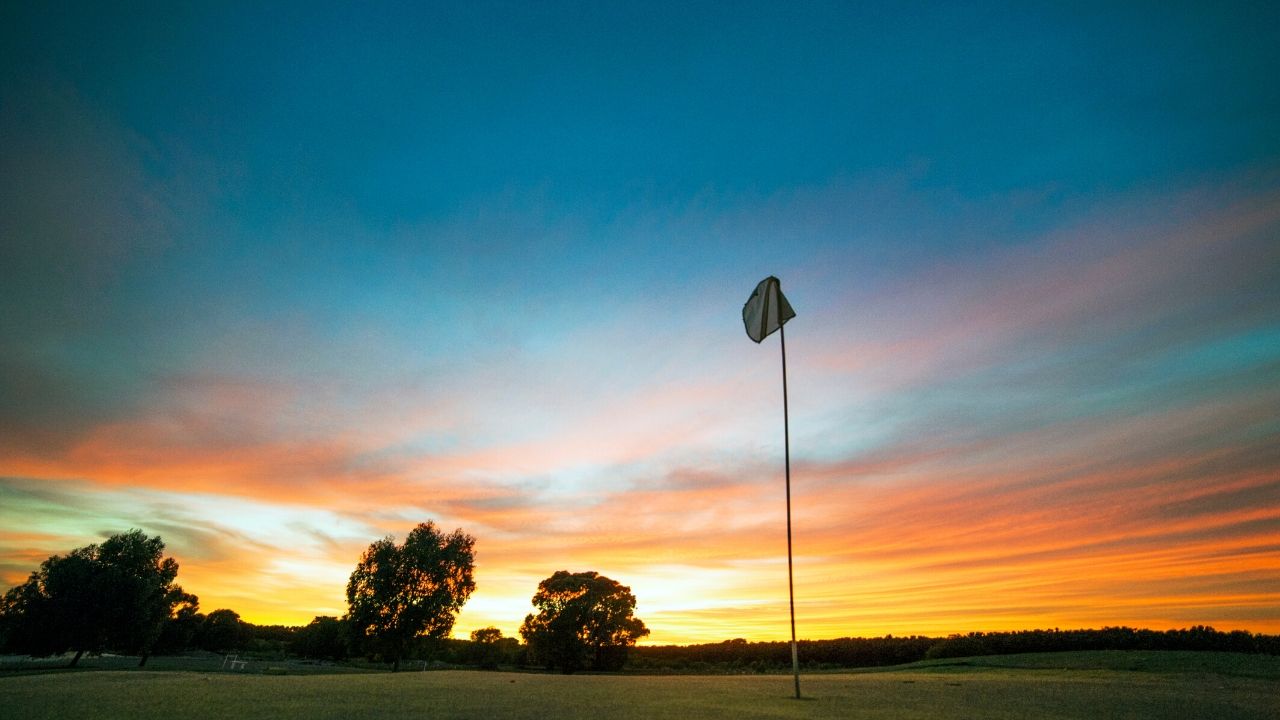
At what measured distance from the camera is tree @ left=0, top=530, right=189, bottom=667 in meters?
55.2

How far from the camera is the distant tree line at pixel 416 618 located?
182ft

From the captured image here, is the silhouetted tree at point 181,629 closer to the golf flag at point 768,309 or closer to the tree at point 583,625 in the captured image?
the tree at point 583,625

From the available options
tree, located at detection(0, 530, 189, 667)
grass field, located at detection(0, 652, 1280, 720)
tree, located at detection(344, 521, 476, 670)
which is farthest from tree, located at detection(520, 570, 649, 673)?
grass field, located at detection(0, 652, 1280, 720)

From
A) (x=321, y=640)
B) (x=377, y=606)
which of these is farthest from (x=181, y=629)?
(x=377, y=606)

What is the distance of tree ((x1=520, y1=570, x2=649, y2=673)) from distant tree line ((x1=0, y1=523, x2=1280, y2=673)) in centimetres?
12

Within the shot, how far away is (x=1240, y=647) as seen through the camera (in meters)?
50.4

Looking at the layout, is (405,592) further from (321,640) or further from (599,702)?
(321,640)

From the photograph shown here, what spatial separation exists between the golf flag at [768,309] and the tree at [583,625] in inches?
2345

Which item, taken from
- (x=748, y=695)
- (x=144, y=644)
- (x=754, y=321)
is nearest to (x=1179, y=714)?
(x=748, y=695)

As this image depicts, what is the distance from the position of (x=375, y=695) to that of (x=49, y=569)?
6716 centimetres

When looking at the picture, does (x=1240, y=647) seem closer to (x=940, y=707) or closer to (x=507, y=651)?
(x=940, y=707)

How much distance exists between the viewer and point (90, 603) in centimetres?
5653

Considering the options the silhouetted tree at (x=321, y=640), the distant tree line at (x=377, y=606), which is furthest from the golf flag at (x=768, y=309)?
the silhouetted tree at (x=321, y=640)

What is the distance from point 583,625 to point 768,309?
200ft
